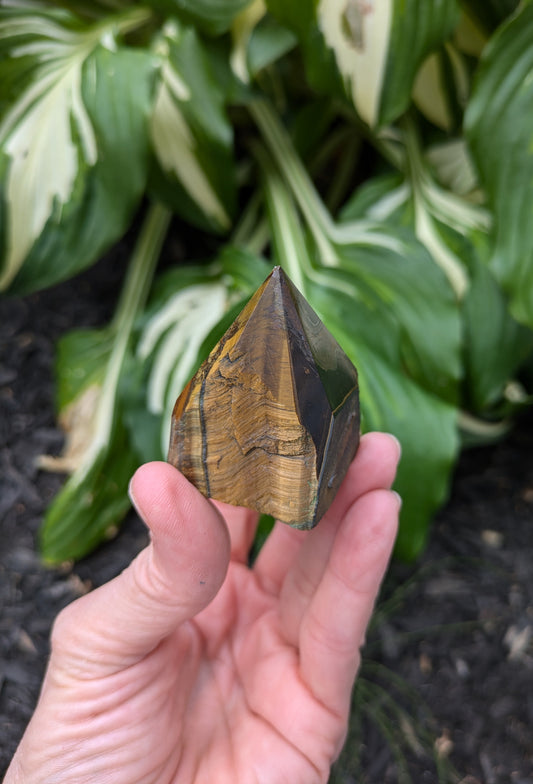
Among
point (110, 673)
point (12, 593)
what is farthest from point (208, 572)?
point (12, 593)

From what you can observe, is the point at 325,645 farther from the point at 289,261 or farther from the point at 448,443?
the point at 289,261

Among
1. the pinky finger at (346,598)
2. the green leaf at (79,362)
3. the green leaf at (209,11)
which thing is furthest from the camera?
the green leaf at (79,362)

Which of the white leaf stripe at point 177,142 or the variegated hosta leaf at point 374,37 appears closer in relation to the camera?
the variegated hosta leaf at point 374,37

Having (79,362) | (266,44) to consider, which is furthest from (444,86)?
(79,362)

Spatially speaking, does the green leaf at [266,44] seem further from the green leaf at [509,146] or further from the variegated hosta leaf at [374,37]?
the green leaf at [509,146]

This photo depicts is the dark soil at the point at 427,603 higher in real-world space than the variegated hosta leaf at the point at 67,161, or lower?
lower

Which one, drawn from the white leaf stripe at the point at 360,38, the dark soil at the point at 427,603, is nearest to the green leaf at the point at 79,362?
the dark soil at the point at 427,603

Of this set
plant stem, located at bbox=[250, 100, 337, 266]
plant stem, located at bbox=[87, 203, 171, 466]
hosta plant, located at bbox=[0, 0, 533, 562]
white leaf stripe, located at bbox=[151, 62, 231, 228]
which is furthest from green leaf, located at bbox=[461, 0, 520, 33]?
plant stem, located at bbox=[87, 203, 171, 466]

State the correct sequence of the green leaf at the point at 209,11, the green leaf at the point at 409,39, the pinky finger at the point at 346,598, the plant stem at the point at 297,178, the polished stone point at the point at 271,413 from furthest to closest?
the plant stem at the point at 297,178, the green leaf at the point at 209,11, the green leaf at the point at 409,39, the pinky finger at the point at 346,598, the polished stone point at the point at 271,413
